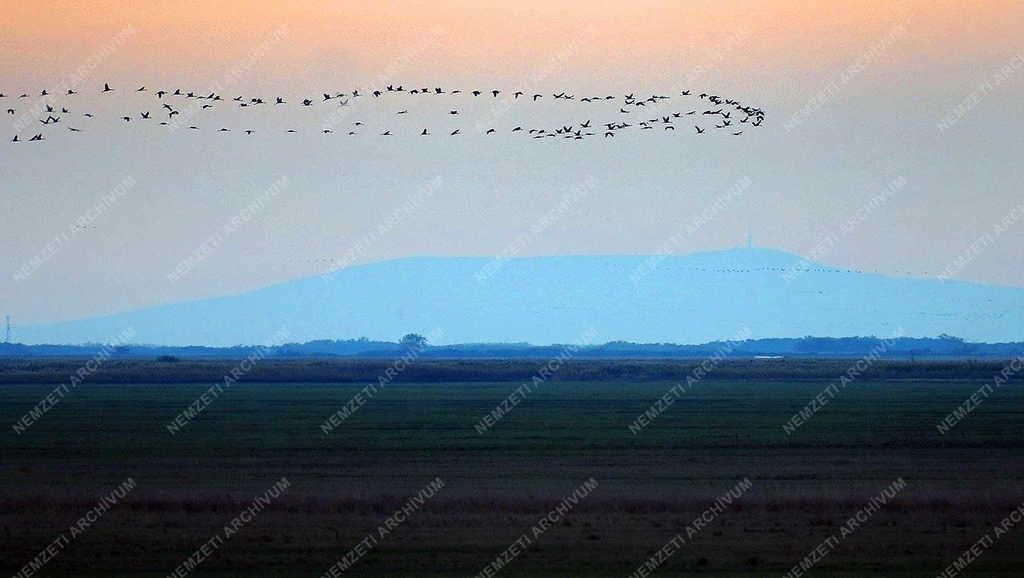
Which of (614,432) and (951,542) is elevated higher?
(614,432)

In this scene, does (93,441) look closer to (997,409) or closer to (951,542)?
(951,542)

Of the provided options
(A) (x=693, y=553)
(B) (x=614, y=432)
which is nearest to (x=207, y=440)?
(B) (x=614, y=432)

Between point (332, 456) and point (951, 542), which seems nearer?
point (951, 542)

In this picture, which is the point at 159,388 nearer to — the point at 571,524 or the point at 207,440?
the point at 207,440

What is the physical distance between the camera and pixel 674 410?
6850cm

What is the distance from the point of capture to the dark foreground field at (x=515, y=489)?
78.5 feet

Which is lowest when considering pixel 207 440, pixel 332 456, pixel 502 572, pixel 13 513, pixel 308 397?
pixel 502 572

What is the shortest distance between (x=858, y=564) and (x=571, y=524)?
628 cm

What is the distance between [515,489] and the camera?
110 feet

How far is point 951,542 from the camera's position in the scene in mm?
25328

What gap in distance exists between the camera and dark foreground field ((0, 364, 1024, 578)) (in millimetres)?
23938

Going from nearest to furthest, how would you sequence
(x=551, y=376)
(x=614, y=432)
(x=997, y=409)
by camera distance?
(x=614, y=432)
(x=997, y=409)
(x=551, y=376)

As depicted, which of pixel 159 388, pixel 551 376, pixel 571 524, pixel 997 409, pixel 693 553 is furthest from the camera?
pixel 551 376

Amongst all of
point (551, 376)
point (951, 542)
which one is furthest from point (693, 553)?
point (551, 376)
